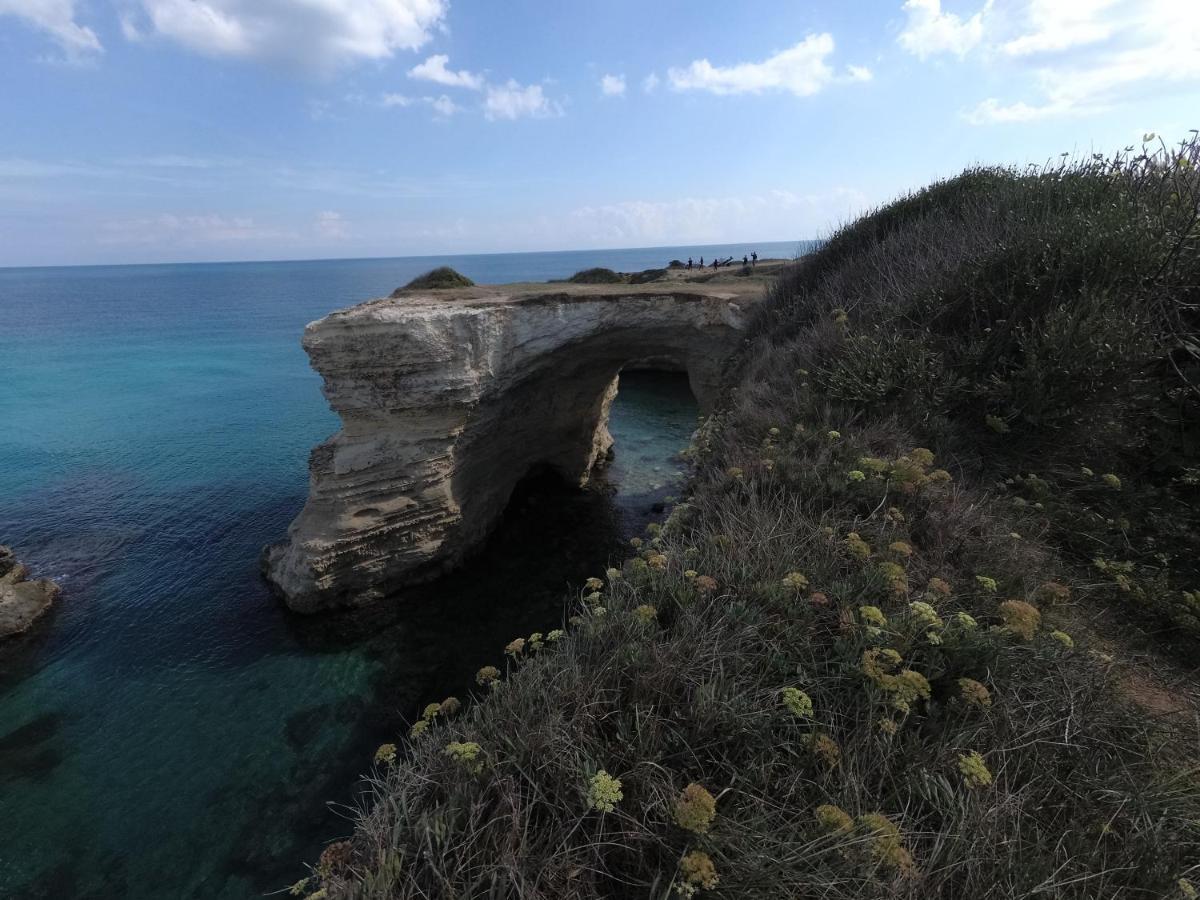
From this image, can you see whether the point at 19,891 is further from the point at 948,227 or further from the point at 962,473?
the point at 948,227

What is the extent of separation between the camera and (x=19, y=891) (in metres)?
7.21

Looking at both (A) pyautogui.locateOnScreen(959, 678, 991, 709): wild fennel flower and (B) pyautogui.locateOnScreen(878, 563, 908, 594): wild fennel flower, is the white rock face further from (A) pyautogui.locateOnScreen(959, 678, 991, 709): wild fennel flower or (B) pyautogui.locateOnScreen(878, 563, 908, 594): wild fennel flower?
(A) pyautogui.locateOnScreen(959, 678, 991, 709): wild fennel flower

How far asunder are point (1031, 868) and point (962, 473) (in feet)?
13.9

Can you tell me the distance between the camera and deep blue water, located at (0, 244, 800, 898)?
7867 millimetres

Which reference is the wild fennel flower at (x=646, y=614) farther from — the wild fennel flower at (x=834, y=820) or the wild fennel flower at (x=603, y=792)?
the wild fennel flower at (x=834, y=820)

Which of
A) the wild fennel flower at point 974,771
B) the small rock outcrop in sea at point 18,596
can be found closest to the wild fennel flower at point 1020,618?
the wild fennel flower at point 974,771

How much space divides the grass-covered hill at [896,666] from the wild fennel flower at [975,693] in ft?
0.06

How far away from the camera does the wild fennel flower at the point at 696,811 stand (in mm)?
2584

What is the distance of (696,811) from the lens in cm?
262

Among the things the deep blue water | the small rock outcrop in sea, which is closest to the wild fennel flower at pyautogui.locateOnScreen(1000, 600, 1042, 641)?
the deep blue water

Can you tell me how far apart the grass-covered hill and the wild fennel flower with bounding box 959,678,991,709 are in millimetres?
18

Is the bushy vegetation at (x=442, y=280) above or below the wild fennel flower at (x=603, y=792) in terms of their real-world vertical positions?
above

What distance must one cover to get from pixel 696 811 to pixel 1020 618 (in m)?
2.47

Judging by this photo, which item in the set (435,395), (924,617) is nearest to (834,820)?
(924,617)
